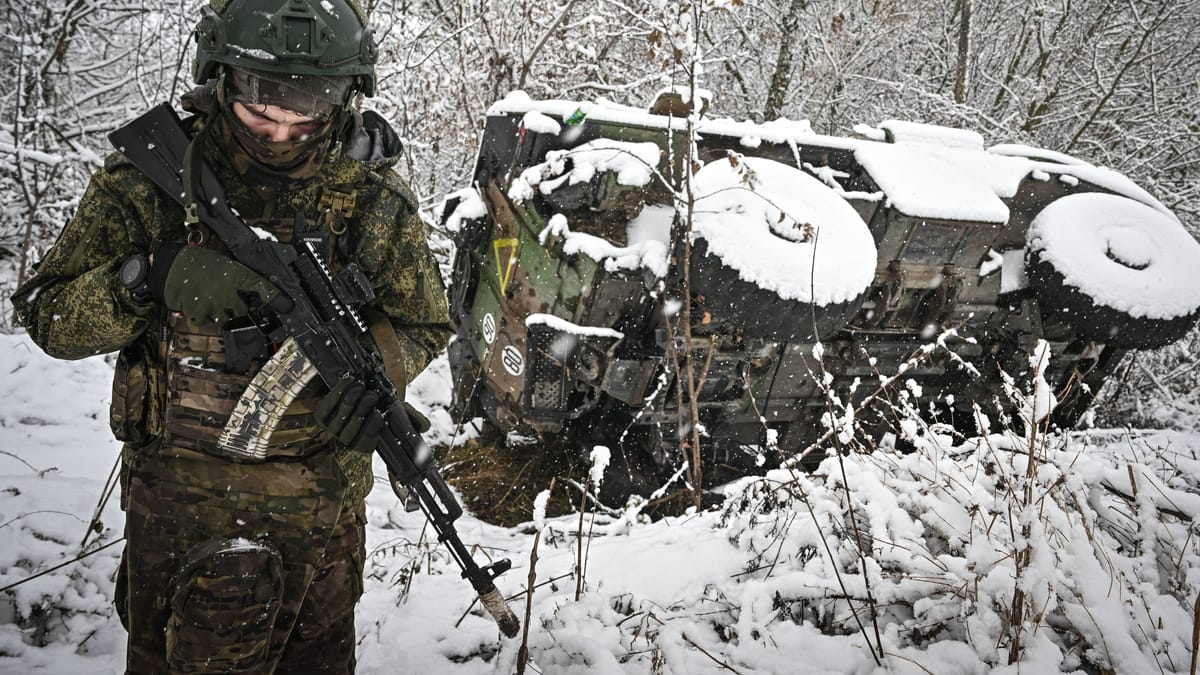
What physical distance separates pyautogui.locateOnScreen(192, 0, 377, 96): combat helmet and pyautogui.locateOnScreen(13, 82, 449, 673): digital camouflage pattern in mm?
224

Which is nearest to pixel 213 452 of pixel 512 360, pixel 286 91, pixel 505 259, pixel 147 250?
pixel 147 250

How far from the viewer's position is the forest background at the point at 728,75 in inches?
258

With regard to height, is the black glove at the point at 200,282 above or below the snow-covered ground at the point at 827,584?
above

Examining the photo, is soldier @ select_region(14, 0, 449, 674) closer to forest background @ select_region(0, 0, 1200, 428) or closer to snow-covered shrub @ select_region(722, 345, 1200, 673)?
snow-covered shrub @ select_region(722, 345, 1200, 673)

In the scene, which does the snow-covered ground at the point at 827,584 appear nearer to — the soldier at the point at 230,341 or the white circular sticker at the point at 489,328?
the soldier at the point at 230,341

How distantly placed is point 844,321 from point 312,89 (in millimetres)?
2908

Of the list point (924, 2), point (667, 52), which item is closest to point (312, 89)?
point (667, 52)

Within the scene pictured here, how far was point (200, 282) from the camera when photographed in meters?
1.63

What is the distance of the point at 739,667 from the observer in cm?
202

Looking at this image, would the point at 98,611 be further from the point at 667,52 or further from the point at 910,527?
the point at 667,52

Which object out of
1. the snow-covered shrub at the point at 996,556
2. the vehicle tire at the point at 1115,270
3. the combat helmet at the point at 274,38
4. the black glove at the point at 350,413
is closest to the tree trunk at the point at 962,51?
the vehicle tire at the point at 1115,270

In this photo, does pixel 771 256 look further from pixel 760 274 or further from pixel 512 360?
pixel 512 360

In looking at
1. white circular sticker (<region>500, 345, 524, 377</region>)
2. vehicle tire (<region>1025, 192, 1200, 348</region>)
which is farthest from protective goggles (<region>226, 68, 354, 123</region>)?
vehicle tire (<region>1025, 192, 1200, 348</region>)

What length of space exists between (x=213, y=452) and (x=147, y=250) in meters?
0.54
